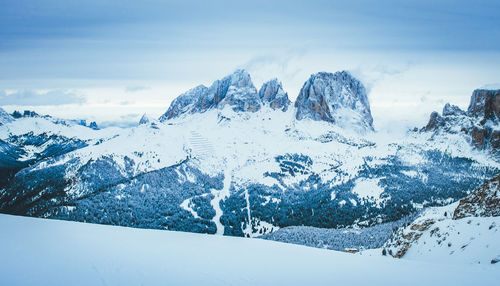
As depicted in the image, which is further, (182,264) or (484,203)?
(484,203)

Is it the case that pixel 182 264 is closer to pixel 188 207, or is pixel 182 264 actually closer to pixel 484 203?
pixel 484 203

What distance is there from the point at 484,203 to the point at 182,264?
6563cm

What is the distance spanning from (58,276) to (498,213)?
63263 mm

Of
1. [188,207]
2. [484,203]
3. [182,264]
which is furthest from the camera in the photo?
[188,207]

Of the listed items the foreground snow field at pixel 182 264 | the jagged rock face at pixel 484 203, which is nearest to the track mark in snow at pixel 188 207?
the jagged rock face at pixel 484 203

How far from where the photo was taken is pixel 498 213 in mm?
53156

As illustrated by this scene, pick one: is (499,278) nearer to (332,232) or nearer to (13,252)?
(13,252)

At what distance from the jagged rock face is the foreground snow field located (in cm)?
4659

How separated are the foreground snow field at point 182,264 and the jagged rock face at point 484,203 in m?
46.6

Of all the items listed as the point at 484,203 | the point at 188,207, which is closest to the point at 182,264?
the point at 484,203

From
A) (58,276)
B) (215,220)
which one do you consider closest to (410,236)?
(58,276)

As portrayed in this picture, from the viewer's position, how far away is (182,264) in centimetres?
1928

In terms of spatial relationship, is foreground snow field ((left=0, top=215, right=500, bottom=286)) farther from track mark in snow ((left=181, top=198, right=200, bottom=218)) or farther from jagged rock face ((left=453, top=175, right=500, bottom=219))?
track mark in snow ((left=181, top=198, right=200, bottom=218))

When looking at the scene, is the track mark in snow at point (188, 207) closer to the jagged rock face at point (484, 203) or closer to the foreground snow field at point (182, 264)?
the jagged rock face at point (484, 203)
